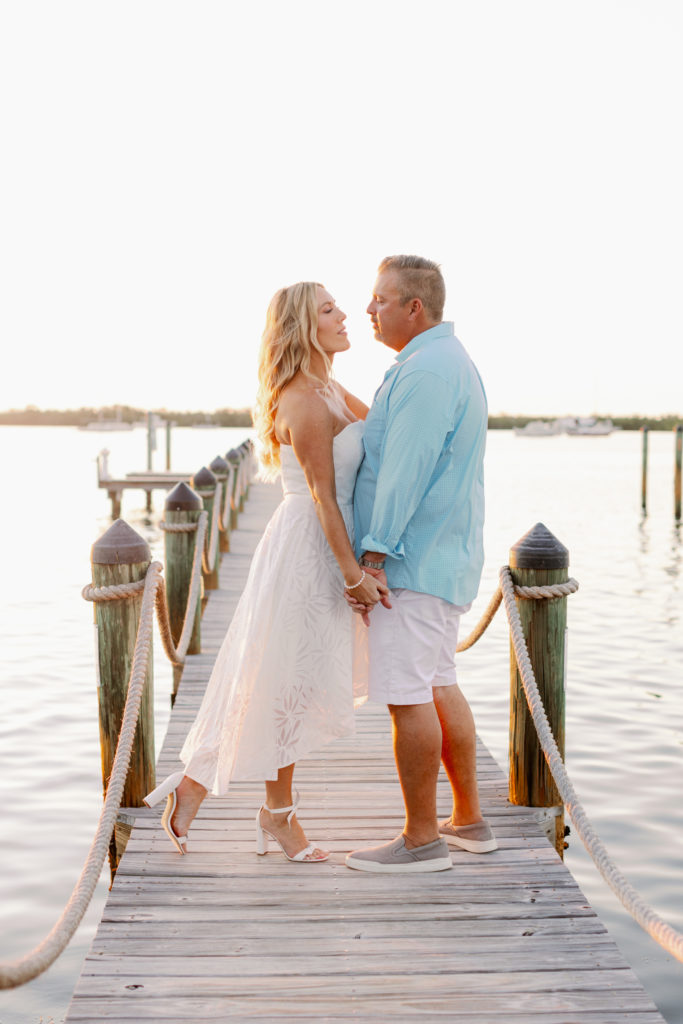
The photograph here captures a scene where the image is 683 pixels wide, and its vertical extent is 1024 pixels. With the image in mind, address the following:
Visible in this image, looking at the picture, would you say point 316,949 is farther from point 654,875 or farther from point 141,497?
Result: point 141,497

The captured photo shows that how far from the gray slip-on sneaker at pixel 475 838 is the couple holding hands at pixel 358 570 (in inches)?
7.2

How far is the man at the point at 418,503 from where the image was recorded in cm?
321

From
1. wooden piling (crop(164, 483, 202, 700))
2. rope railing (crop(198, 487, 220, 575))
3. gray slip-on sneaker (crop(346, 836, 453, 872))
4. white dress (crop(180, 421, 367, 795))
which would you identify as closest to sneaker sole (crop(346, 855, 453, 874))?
gray slip-on sneaker (crop(346, 836, 453, 872))

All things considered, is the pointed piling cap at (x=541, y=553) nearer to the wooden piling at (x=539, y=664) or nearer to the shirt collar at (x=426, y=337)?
the wooden piling at (x=539, y=664)

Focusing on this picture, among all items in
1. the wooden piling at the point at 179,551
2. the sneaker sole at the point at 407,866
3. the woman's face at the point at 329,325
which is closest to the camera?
the woman's face at the point at 329,325

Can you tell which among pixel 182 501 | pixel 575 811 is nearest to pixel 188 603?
pixel 182 501

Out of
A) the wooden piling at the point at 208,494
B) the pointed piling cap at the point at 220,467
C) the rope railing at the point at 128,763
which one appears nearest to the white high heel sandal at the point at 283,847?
the rope railing at the point at 128,763

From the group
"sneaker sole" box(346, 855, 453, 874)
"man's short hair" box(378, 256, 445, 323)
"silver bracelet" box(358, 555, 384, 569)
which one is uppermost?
"man's short hair" box(378, 256, 445, 323)

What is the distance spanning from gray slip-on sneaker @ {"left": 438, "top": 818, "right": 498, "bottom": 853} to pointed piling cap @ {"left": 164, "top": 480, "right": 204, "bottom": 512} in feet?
12.3

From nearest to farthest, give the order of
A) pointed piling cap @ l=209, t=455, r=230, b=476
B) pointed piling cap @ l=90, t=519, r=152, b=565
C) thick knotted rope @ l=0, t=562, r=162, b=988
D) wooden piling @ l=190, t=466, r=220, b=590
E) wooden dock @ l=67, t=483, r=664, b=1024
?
1. thick knotted rope @ l=0, t=562, r=162, b=988
2. wooden dock @ l=67, t=483, r=664, b=1024
3. pointed piling cap @ l=90, t=519, r=152, b=565
4. wooden piling @ l=190, t=466, r=220, b=590
5. pointed piling cap @ l=209, t=455, r=230, b=476

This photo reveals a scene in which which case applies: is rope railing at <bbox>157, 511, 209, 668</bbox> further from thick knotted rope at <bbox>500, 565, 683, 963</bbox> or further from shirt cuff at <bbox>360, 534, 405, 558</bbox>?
thick knotted rope at <bbox>500, 565, 683, 963</bbox>

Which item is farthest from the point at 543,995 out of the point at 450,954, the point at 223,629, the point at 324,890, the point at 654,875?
the point at 223,629

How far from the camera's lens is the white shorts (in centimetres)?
336

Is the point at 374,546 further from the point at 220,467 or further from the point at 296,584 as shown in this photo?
the point at 220,467
